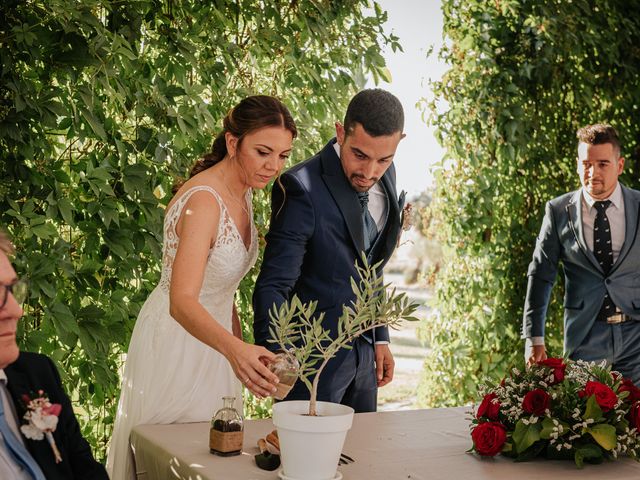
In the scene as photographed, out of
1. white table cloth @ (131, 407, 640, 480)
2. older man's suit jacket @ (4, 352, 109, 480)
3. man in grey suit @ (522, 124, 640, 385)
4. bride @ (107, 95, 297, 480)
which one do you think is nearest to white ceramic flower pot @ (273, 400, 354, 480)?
white table cloth @ (131, 407, 640, 480)

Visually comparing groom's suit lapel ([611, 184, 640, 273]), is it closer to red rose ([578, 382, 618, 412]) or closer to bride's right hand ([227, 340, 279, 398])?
red rose ([578, 382, 618, 412])

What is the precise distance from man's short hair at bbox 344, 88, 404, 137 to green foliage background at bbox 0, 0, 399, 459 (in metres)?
0.73

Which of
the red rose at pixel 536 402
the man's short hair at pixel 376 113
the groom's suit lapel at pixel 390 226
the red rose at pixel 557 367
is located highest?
the man's short hair at pixel 376 113

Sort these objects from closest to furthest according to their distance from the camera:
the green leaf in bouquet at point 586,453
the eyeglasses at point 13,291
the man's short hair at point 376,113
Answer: the eyeglasses at point 13,291 < the green leaf in bouquet at point 586,453 < the man's short hair at point 376,113

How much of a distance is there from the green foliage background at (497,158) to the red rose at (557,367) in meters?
2.15

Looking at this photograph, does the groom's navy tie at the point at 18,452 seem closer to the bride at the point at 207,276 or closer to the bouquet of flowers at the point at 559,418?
the bride at the point at 207,276

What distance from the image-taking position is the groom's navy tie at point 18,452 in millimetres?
1442

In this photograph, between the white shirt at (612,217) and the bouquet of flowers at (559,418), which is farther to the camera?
the white shirt at (612,217)

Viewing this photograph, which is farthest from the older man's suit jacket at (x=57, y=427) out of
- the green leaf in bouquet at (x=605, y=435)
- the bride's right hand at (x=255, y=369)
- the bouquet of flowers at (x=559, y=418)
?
the green leaf in bouquet at (x=605, y=435)

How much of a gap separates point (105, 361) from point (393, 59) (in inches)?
73.1

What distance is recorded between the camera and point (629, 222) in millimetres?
3471

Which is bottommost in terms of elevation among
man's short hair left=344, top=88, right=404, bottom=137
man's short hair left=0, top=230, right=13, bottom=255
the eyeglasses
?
the eyeglasses

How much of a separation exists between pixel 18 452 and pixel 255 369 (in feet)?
1.68

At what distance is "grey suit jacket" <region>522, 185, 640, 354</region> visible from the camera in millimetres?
3428
